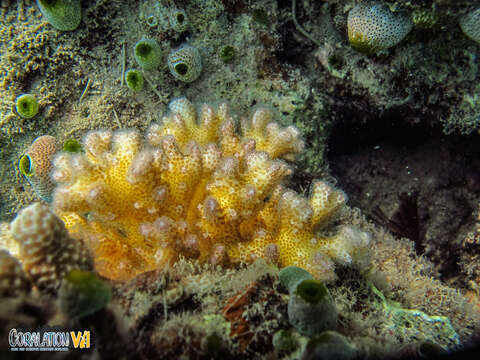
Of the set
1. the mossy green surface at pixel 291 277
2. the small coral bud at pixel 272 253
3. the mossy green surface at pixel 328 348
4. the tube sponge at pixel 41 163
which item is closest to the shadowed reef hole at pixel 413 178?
the small coral bud at pixel 272 253

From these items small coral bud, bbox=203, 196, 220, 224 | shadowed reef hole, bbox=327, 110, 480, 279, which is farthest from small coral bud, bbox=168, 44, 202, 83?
shadowed reef hole, bbox=327, 110, 480, 279

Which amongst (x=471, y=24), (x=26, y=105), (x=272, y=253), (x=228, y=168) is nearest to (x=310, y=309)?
(x=272, y=253)

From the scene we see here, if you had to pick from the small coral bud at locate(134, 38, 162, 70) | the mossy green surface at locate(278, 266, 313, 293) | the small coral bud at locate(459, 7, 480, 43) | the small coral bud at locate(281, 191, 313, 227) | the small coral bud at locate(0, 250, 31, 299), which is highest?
the small coral bud at locate(134, 38, 162, 70)

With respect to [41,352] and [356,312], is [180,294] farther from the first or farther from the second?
[356,312]

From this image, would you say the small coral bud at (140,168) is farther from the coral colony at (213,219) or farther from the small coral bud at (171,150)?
the small coral bud at (171,150)

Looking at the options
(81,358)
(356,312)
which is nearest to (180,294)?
(81,358)

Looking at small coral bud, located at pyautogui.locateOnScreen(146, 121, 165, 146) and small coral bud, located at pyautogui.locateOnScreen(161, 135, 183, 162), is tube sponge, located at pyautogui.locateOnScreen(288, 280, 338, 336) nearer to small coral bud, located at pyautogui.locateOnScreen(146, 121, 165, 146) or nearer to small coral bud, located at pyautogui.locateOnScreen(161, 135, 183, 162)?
small coral bud, located at pyautogui.locateOnScreen(161, 135, 183, 162)
